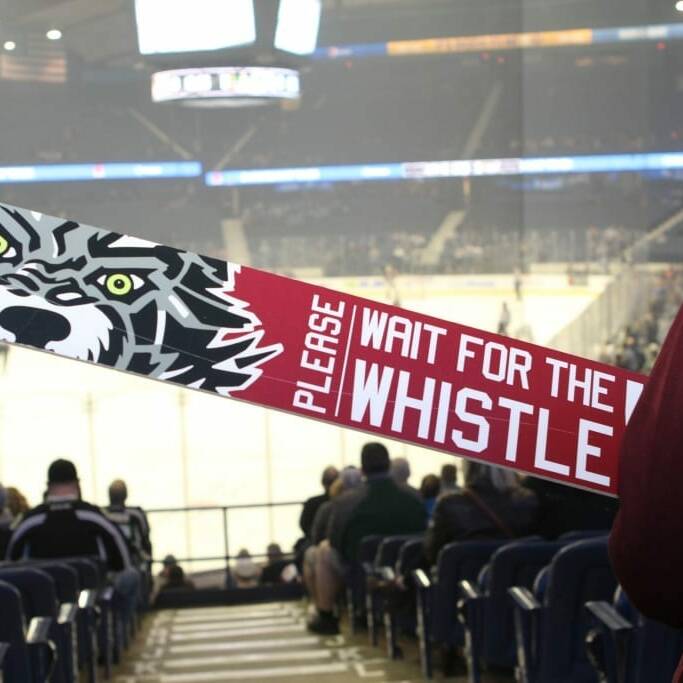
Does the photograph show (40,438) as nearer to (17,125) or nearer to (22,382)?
(22,382)

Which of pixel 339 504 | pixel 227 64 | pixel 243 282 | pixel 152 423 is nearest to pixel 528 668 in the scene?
pixel 243 282

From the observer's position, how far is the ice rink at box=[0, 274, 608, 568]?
11.6 m

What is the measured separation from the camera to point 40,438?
1166 centimetres

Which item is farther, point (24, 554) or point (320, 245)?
point (320, 245)

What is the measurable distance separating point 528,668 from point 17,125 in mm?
9000

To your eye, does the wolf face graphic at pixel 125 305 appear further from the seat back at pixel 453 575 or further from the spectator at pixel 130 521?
the spectator at pixel 130 521

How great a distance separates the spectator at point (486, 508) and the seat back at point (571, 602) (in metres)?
1.00

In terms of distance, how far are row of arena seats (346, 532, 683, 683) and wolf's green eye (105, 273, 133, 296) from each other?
1454mm

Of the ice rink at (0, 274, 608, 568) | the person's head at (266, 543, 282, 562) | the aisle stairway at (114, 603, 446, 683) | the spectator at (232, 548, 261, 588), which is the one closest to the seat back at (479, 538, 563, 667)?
the aisle stairway at (114, 603, 446, 683)

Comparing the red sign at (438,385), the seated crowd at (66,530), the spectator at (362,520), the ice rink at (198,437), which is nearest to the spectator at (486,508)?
the spectator at (362,520)

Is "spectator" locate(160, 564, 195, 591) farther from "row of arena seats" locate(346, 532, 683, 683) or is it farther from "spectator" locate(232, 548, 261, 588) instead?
"row of arena seats" locate(346, 532, 683, 683)

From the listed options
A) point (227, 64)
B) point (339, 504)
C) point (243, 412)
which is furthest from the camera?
point (243, 412)

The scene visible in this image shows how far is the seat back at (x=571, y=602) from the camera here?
2939mm

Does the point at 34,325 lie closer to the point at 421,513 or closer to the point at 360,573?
the point at 421,513
